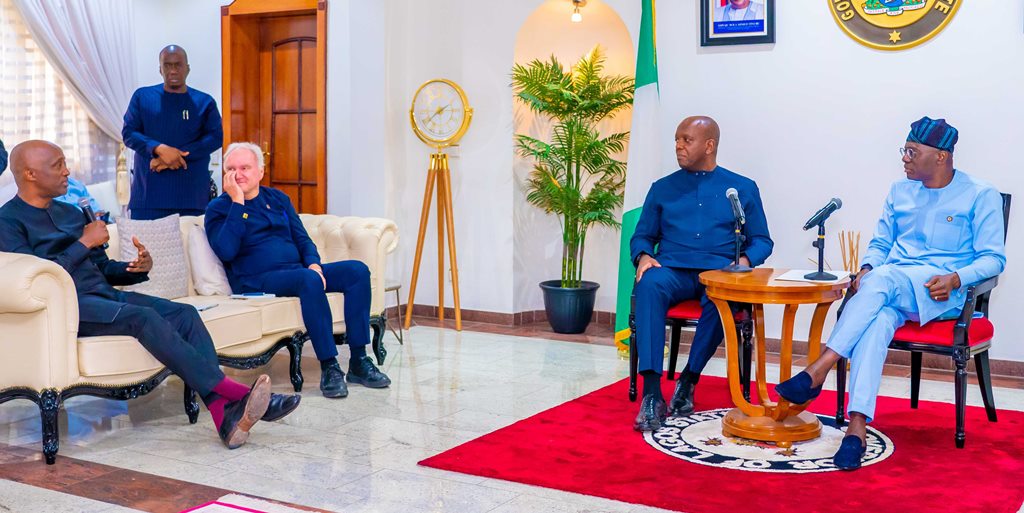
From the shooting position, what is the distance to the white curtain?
7.21 m

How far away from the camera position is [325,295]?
5109mm

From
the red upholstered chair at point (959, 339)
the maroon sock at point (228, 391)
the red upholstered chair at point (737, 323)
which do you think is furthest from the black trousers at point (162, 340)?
the red upholstered chair at point (959, 339)

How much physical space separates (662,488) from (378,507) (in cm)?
93

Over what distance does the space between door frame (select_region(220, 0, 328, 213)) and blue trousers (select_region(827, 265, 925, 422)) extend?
4.13 m

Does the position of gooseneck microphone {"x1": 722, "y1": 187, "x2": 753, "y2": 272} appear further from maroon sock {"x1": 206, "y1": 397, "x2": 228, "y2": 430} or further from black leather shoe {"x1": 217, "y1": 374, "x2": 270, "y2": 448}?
maroon sock {"x1": 206, "y1": 397, "x2": 228, "y2": 430}

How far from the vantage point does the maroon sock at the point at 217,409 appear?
407 cm

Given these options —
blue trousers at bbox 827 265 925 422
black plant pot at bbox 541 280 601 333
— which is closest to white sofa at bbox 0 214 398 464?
black plant pot at bbox 541 280 601 333

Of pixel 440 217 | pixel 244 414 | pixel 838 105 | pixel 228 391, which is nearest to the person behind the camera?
pixel 244 414

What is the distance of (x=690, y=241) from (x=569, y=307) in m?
2.10

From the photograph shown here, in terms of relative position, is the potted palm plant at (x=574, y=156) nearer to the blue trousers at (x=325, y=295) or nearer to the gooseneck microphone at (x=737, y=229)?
the blue trousers at (x=325, y=295)

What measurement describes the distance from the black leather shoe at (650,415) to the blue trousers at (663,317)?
0.41 feet

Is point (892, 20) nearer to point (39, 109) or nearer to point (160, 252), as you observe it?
point (160, 252)

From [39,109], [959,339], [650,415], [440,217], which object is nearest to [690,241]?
[650,415]

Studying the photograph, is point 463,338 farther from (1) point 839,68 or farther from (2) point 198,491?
(2) point 198,491
